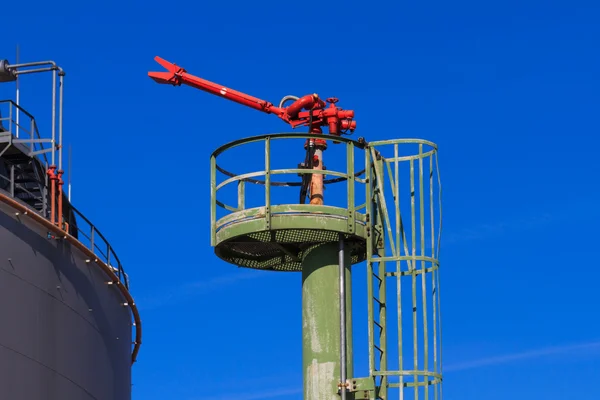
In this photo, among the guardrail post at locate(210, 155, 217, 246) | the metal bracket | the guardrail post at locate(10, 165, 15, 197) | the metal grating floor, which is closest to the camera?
the metal bracket

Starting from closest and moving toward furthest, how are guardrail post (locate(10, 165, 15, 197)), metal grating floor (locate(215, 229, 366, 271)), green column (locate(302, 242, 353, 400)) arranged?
green column (locate(302, 242, 353, 400)), metal grating floor (locate(215, 229, 366, 271)), guardrail post (locate(10, 165, 15, 197))

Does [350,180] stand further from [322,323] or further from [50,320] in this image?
[50,320]

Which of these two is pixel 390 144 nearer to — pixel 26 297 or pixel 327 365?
pixel 327 365

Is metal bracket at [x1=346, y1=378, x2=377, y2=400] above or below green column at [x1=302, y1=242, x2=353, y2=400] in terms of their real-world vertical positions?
below

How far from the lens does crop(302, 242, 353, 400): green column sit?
23.2 meters

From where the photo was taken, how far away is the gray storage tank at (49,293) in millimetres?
24406

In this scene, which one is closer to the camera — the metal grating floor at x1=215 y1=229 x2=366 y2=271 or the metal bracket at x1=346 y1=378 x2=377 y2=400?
the metal bracket at x1=346 y1=378 x2=377 y2=400

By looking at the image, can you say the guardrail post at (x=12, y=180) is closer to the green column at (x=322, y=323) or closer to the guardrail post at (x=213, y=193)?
the guardrail post at (x=213, y=193)

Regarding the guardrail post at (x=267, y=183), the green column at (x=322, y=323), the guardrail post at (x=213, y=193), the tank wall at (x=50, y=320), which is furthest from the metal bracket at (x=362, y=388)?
the tank wall at (x=50, y=320)

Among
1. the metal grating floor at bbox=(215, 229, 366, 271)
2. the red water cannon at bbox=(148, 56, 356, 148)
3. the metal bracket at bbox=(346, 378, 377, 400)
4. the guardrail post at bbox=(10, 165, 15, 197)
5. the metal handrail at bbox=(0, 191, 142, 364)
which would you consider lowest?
the metal bracket at bbox=(346, 378, 377, 400)

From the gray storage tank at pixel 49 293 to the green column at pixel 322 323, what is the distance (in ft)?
18.1

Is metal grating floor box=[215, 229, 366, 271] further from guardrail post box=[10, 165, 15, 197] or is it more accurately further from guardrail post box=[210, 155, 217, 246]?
guardrail post box=[10, 165, 15, 197]

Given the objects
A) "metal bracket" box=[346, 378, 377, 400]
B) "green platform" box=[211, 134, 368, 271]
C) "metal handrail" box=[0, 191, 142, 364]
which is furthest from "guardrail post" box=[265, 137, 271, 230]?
"metal handrail" box=[0, 191, 142, 364]

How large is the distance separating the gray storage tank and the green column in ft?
18.1
